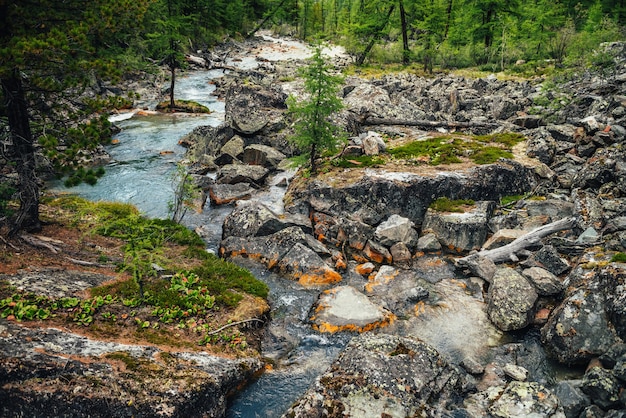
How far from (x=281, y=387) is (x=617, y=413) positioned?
269 inches

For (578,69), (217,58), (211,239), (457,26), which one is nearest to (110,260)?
(211,239)

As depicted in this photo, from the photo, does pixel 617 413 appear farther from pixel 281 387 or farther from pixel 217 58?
pixel 217 58

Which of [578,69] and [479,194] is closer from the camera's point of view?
[479,194]

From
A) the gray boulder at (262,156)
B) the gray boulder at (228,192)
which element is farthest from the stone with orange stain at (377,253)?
Answer: the gray boulder at (262,156)

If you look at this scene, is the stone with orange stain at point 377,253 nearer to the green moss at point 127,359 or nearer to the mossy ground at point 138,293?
the mossy ground at point 138,293

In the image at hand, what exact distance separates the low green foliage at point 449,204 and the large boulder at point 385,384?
817cm

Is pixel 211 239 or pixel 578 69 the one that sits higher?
pixel 578 69

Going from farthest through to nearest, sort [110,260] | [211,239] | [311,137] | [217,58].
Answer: [217,58], [311,137], [211,239], [110,260]

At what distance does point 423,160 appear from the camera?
65.3 ft

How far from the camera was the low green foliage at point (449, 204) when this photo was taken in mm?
16938

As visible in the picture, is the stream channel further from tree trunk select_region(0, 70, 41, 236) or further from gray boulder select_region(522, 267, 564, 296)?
tree trunk select_region(0, 70, 41, 236)

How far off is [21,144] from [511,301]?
48.8 feet

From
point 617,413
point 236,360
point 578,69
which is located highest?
point 578,69

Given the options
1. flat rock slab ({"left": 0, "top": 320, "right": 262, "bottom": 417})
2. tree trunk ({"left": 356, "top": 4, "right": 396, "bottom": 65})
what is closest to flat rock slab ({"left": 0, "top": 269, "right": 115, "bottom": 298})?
flat rock slab ({"left": 0, "top": 320, "right": 262, "bottom": 417})
